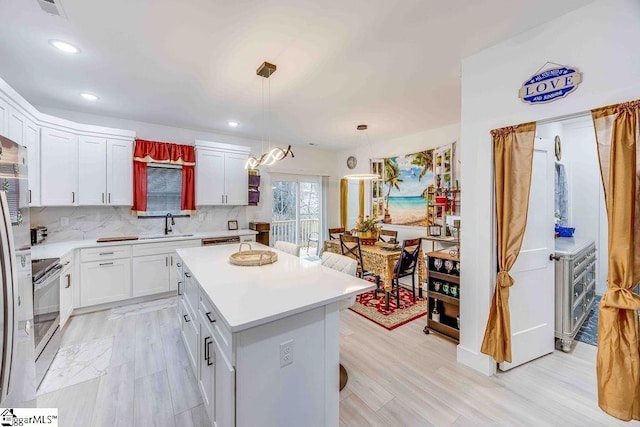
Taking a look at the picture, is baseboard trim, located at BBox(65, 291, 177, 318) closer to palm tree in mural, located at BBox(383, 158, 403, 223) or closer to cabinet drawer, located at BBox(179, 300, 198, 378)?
cabinet drawer, located at BBox(179, 300, 198, 378)

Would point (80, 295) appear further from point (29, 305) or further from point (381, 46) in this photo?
point (381, 46)

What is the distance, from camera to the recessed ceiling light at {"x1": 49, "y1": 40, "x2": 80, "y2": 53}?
6.72 feet

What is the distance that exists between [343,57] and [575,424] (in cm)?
314

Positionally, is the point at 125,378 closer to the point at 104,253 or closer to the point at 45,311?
the point at 45,311

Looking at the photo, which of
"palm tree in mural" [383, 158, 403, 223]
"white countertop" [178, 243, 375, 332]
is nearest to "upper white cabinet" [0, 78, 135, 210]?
"white countertop" [178, 243, 375, 332]

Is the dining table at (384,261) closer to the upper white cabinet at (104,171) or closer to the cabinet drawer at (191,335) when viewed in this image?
the cabinet drawer at (191,335)

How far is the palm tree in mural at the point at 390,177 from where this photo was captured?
4.94m

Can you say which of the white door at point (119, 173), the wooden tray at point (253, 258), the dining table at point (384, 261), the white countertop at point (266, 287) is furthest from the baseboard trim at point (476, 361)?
the white door at point (119, 173)

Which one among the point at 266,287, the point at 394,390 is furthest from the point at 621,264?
the point at 266,287

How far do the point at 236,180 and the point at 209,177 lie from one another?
45 cm

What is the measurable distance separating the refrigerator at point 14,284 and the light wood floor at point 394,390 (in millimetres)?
631

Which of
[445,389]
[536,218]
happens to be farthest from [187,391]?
[536,218]

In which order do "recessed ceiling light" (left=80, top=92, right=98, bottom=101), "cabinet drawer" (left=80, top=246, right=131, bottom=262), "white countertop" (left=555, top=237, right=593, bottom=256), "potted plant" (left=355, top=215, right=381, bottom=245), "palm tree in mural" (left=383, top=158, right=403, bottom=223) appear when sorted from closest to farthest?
"white countertop" (left=555, top=237, right=593, bottom=256) < "recessed ceiling light" (left=80, top=92, right=98, bottom=101) < "cabinet drawer" (left=80, top=246, right=131, bottom=262) < "potted plant" (left=355, top=215, right=381, bottom=245) < "palm tree in mural" (left=383, top=158, right=403, bottom=223)

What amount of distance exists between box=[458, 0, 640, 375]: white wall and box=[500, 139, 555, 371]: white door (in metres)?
0.28
